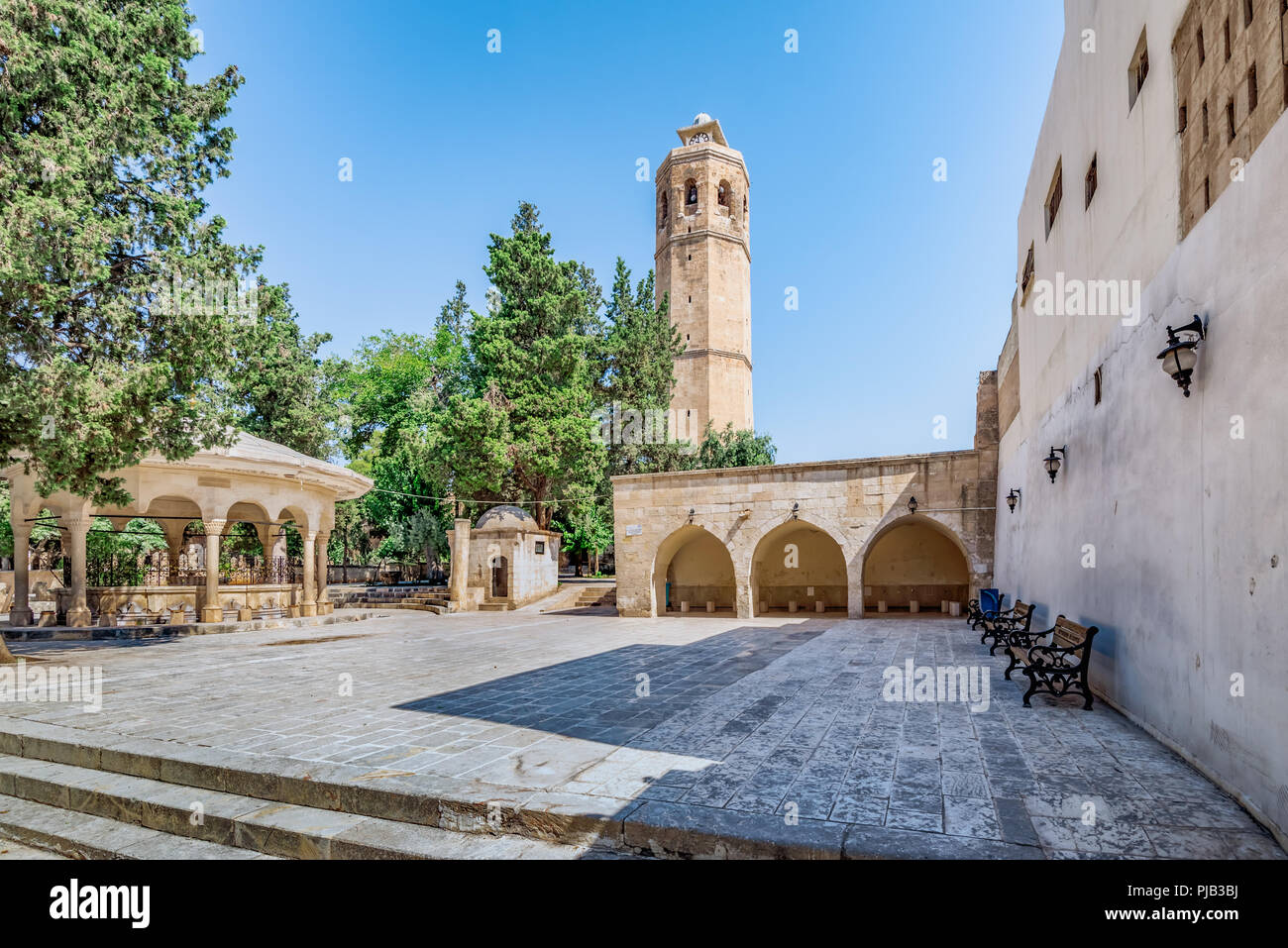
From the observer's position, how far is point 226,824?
4430 millimetres

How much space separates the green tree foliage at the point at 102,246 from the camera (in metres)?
8.66

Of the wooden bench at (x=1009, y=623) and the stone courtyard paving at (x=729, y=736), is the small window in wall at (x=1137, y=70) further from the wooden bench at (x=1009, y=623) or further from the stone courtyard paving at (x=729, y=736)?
the wooden bench at (x=1009, y=623)

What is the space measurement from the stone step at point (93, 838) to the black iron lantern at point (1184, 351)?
21.6 feet

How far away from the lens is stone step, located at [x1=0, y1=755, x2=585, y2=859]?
3943 millimetres

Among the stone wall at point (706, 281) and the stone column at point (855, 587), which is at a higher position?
the stone wall at point (706, 281)

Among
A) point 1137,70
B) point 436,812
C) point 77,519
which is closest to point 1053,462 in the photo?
point 1137,70

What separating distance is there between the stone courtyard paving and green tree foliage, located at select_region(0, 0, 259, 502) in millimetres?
3406

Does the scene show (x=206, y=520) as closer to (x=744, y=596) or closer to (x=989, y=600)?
(x=744, y=596)

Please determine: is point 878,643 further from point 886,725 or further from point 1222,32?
point 1222,32

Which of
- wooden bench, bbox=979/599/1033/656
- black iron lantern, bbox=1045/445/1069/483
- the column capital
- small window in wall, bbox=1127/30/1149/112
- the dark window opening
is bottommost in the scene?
wooden bench, bbox=979/599/1033/656

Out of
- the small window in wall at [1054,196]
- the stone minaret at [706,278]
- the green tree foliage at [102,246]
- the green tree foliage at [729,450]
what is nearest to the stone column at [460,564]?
the green tree foliage at [102,246]

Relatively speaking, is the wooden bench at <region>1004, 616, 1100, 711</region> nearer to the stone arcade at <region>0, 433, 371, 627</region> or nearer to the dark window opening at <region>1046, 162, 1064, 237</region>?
the dark window opening at <region>1046, 162, 1064, 237</region>

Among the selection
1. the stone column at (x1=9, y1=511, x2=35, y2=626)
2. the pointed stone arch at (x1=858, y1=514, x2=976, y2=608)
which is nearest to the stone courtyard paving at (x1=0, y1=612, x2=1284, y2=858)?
the stone column at (x1=9, y1=511, x2=35, y2=626)

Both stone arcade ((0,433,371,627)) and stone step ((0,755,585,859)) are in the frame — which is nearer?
stone step ((0,755,585,859))
